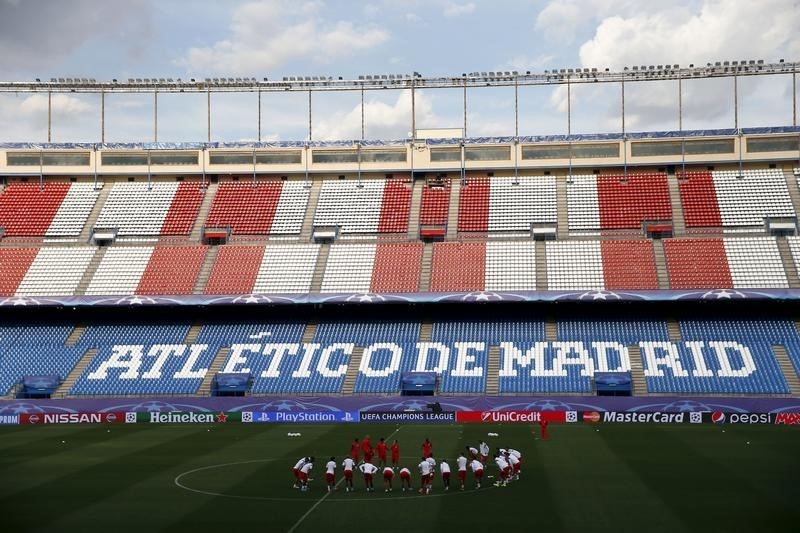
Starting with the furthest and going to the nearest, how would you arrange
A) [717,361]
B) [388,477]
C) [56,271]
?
1. [56,271]
2. [717,361]
3. [388,477]

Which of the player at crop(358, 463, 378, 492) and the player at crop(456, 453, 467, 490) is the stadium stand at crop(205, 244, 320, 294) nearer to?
the player at crop(358, 463, 378, 492)

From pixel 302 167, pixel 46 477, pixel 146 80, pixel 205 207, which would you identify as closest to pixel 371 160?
pixel 302 167

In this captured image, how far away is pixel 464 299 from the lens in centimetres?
6288

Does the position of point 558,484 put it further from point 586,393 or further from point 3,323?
point 3,323

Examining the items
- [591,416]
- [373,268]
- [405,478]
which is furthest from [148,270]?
[405,478]

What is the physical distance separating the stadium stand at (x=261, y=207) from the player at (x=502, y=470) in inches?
1707

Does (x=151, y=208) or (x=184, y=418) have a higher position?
(x=151, y=208)

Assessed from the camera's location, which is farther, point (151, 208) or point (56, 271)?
point (151, 208)

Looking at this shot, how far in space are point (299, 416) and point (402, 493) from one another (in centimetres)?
2535

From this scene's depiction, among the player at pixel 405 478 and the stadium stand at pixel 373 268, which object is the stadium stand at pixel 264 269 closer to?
the stadium stand at pixel 373 268

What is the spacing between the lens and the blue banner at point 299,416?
180 feet

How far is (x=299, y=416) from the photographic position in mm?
54938

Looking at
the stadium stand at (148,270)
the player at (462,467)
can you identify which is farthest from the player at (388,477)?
the stadium stand at (148,270)

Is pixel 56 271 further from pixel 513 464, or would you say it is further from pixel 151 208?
pixel 513 464
